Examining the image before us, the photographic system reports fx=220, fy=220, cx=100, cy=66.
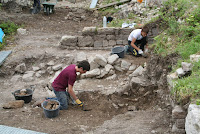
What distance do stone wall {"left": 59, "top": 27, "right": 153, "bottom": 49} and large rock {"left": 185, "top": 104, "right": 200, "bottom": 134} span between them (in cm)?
573

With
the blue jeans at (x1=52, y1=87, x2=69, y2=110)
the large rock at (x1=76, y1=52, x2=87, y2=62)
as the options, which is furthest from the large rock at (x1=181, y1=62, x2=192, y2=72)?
the large rock at (x1=76, y1=52, x2=87, y2=62)

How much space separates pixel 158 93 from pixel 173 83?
106 centimetres

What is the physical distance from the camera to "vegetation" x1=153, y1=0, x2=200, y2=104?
3307 millimetres

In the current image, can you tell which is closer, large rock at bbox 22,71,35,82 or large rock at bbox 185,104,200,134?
large rock at bbox 185,104,200,134

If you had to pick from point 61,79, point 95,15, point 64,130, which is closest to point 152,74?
point 61,79

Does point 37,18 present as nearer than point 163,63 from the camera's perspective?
No

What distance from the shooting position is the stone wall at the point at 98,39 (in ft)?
27.2

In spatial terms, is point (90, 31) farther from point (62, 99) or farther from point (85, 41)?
point (62, 99)

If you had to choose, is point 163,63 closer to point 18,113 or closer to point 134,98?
point 134,98

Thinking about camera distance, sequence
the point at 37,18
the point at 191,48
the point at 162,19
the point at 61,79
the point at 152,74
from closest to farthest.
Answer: the point at 191,48 < the point at 61,79 < the point at 152,74 < the point at 162,19 < the point at 37,18

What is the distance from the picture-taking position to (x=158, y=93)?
184 inches

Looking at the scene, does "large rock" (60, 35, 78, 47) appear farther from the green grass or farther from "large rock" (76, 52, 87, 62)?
the green grass

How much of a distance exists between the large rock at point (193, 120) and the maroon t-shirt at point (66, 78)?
2.47 m

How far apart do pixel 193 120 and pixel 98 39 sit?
612 centimetres
